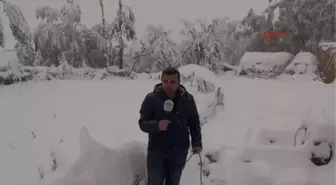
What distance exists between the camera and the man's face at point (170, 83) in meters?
1.30

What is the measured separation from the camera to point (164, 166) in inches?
56.0

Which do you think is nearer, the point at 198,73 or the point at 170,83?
the point at 170,83

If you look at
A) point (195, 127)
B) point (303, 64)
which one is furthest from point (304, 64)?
point (195, 127)

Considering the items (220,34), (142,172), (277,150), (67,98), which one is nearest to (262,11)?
(220,34)

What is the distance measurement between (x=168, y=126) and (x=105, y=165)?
1.38 feet

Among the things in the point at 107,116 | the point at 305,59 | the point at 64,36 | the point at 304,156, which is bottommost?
the point at 107,116

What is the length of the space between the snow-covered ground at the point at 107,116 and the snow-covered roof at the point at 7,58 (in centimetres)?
44

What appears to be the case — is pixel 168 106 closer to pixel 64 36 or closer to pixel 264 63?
pixel 264 63

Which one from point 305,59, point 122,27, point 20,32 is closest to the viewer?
point 305,59

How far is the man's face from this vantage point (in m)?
1.30

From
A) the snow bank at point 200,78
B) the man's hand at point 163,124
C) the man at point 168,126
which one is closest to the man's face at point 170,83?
the man at point 168,126

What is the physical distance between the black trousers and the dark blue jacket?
2 centimetres

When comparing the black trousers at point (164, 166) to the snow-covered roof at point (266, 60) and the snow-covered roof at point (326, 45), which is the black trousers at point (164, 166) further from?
the snow-covered roof at point (326, 45)

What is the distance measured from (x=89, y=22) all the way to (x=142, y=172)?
4.36m
